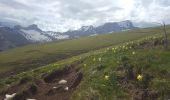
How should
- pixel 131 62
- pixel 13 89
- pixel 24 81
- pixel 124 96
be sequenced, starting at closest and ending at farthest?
pixel 124 96 → pixel 131 62 → pixel 13 89 → pixel 24 81

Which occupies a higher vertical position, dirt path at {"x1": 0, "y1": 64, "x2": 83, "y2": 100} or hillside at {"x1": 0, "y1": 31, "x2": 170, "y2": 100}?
hillside at {"x1": 0, "y1": 31, "x2": 170, "y2": 100}

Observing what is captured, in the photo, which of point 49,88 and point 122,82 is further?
point 49,88

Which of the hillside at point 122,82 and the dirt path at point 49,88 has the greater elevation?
the hillside at point 122,82

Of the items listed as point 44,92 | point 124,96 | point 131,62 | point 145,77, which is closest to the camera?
point 124,96

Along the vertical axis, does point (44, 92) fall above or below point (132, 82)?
below

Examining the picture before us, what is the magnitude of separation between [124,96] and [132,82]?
1.71m

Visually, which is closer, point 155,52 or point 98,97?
point 98,97

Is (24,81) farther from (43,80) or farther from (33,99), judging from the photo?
(33,99)

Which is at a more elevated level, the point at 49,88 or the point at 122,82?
the point at 122,82

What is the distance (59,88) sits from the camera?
893 inches

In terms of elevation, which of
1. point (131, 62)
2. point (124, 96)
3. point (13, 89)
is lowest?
point (13, 89)

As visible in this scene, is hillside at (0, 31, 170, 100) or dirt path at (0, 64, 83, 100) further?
dirt path at (0, 64, 83, 100)

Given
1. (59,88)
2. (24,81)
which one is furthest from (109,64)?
(24,81)

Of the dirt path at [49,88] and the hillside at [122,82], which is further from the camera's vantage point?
the dirt path at [49,88]
